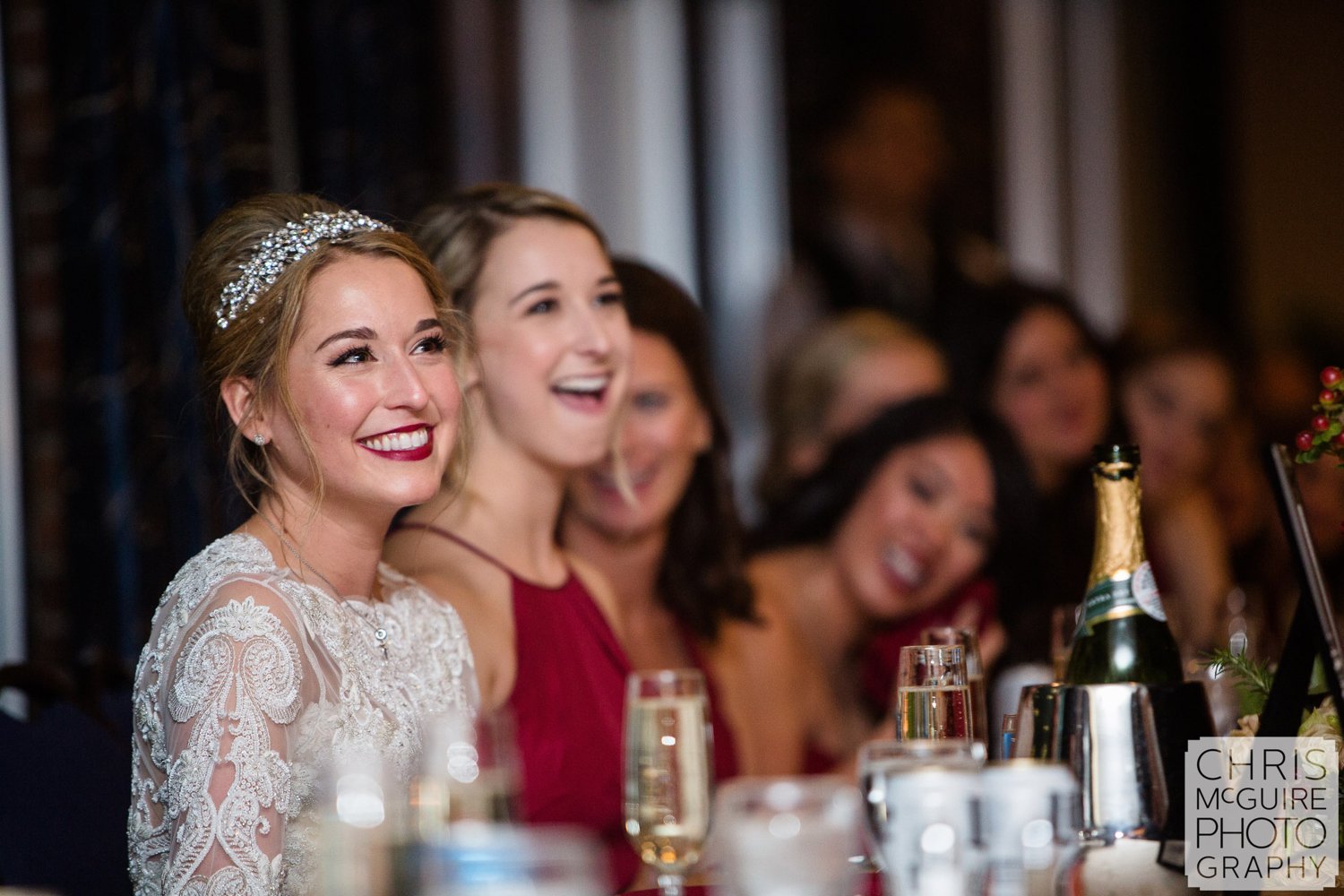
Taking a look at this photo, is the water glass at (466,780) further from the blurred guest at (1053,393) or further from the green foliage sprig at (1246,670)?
the blurred guest at (1053,393)

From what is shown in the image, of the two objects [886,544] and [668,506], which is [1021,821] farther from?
[886,544]

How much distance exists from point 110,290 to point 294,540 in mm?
1214

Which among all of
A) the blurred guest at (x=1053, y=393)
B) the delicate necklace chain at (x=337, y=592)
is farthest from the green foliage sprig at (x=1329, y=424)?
the blurred guest at (x=1053, y=393)

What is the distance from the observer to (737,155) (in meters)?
5.81

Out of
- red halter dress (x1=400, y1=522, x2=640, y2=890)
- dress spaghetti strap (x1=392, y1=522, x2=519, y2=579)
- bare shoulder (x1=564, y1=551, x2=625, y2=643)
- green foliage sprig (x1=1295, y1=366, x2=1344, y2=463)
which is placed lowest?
red halter dress (x1=400, y1=522, x2=640, y2=890)

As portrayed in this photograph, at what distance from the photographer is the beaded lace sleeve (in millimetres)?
1596

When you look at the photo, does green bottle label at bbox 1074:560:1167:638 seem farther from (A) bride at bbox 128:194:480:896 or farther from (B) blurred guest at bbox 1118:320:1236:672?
(B) blurred guest at bbox 1118:320:1236:672

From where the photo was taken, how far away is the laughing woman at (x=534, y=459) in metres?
2.40

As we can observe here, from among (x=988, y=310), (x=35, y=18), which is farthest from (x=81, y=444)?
(x=988, y=310)

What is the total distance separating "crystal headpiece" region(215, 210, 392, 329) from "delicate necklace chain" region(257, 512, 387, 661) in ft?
0.83

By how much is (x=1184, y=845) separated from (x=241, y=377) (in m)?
1.19

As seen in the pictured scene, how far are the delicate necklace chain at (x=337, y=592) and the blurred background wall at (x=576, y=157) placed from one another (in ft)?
0.69

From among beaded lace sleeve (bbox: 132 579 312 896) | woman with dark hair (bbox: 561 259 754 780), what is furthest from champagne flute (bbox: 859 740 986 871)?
woman with dark hair (bbox: 561 259 754 780)

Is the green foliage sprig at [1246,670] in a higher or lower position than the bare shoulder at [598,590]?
lower
